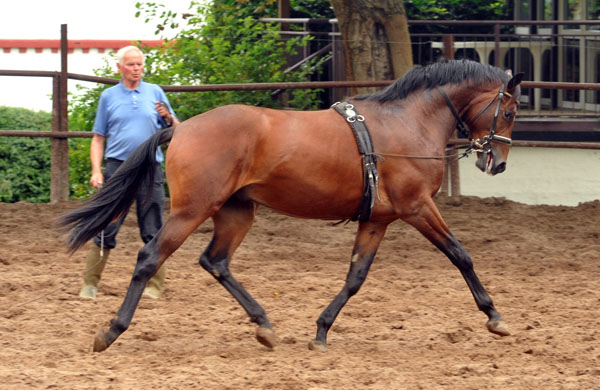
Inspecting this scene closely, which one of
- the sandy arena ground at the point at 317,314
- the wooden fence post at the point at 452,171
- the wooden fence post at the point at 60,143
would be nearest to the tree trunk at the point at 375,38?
the wooden fence post at the point at 452,171

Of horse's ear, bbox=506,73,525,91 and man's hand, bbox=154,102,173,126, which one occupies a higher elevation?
horse's ear, bbox=506,73,525,91

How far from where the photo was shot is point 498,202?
32.0ft

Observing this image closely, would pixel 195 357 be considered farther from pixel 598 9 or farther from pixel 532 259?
pixel 598 9

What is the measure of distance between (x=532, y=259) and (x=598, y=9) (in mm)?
5907

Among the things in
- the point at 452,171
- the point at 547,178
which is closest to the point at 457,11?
the point at 547,178

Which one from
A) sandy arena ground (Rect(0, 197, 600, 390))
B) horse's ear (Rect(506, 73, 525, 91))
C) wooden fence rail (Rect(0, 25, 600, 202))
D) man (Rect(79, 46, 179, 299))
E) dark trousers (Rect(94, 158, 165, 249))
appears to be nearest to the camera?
sandy arena ground (Rect(0, 197, 600, 390))

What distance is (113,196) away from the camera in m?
5.48

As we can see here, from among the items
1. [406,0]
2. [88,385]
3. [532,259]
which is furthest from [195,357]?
[406,0]

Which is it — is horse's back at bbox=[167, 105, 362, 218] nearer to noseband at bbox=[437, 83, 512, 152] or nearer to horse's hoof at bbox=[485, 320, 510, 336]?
noseband at bbox=[437, 83, 512, 152]

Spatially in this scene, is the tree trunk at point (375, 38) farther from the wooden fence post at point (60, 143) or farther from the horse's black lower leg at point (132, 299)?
the horse's black lower leg at point (132, 299)

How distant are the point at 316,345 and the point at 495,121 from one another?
1.68 metres

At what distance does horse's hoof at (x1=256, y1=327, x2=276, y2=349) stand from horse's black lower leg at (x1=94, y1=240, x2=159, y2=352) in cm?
67

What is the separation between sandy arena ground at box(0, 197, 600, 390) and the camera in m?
4.75

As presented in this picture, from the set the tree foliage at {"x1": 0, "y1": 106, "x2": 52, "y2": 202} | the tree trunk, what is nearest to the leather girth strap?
the tree trunk
